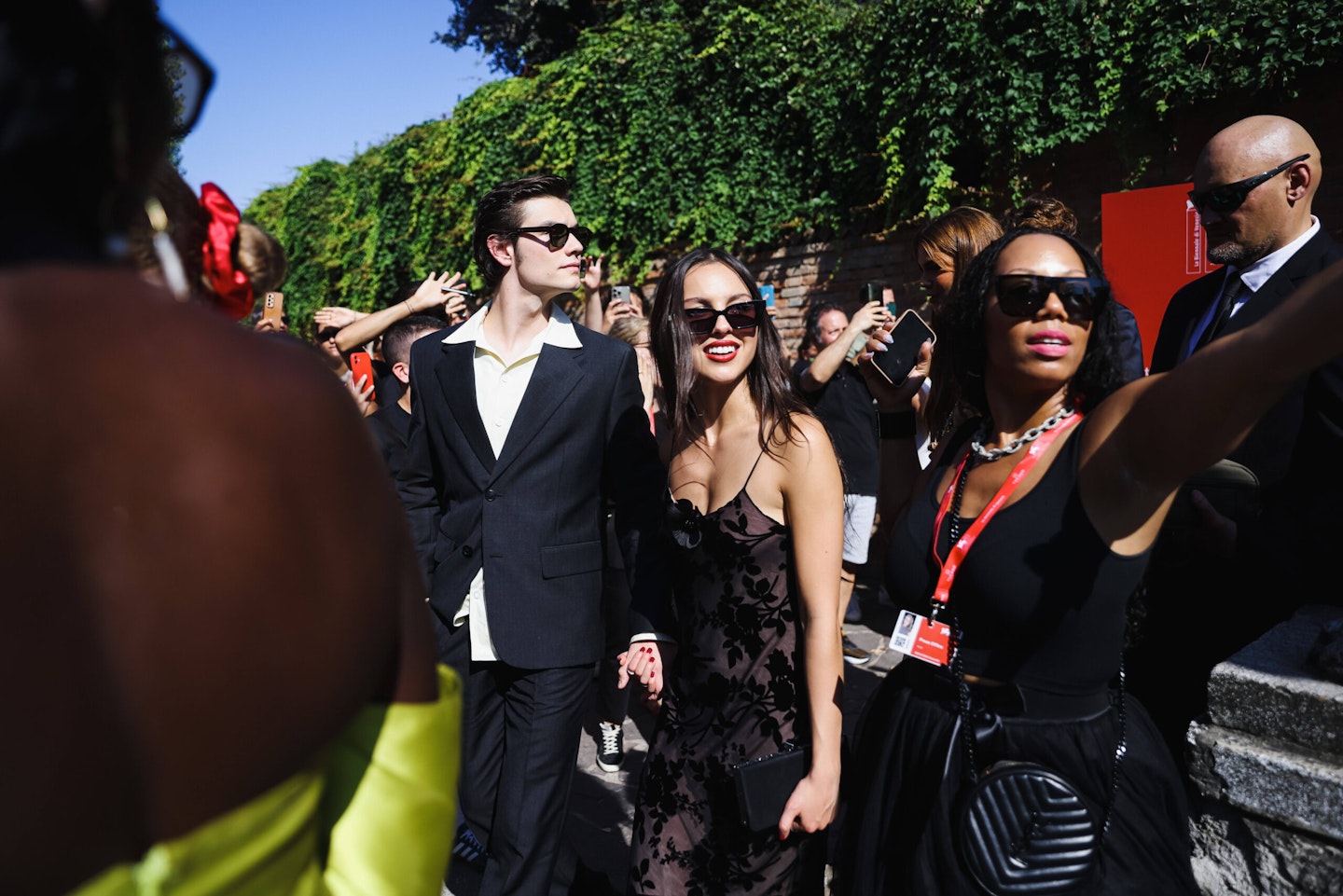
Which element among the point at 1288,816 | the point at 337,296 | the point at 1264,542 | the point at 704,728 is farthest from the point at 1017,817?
the point at 337,296

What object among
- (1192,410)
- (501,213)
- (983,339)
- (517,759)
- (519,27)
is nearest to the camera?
(1192,410)

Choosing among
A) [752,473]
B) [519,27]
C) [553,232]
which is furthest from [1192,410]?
[519,27]

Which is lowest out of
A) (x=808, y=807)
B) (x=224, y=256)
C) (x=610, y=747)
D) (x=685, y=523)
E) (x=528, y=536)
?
(x=610, y=747)

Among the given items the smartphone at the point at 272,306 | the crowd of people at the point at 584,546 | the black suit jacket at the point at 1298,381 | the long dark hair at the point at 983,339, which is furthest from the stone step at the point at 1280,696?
the smartphone at the point at 272,306

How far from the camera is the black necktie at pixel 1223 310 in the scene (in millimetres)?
3127

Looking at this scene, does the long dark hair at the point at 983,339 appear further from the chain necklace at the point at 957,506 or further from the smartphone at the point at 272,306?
the smartphone at the point at 272,306

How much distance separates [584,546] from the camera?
10.4 ft

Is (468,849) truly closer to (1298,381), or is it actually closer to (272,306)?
(272,306)

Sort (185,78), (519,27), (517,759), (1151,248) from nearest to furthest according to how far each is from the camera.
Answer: (185,78) < (517,759) < (1151,248) < (519,27)

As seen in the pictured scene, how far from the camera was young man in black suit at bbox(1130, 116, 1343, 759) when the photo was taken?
2.66 metres

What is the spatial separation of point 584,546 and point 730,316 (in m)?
0.92

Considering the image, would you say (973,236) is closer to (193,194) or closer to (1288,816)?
(1288,816)

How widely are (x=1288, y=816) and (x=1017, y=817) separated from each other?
2.34 ft

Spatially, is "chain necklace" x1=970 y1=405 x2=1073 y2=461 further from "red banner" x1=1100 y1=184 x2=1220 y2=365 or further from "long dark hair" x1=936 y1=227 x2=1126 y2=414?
"red banner" x1=1100 y1=184 x2=1220 y2=365
